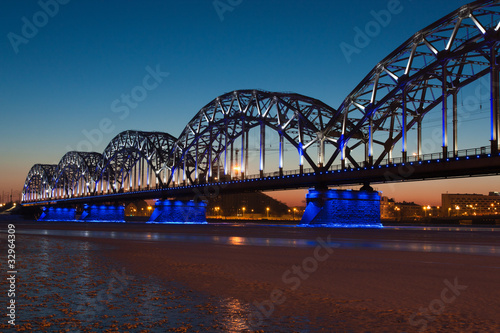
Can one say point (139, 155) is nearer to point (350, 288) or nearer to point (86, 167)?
point (86, 167)

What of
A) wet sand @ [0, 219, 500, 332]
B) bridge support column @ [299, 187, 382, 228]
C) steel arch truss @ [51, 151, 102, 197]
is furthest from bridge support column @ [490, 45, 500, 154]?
steel arch truss @ [51, 151, 102, 197]

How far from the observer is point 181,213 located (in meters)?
106

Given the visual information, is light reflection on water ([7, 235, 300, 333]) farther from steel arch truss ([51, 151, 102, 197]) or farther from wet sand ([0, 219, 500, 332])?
steel arch truss ([51, 151, 102, 197])

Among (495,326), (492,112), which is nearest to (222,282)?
(495,326)

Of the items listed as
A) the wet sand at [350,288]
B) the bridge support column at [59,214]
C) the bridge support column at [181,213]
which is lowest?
the bridge support column at [59,214]

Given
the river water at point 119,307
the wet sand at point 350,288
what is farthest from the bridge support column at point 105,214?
the river water at point 119,307

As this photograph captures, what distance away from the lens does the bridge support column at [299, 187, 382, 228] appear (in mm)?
66312

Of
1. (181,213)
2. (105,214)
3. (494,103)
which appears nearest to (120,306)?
(494,103)

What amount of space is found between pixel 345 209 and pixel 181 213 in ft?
158

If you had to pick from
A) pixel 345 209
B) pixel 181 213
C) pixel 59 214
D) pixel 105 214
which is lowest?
pixel 59 214

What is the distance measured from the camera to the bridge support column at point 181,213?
106 meters

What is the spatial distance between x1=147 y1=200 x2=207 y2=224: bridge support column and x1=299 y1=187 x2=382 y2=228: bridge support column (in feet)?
138

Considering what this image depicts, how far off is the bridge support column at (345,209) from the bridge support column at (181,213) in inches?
1654

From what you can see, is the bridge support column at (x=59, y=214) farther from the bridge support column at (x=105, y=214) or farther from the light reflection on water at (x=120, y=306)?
the light reflection on water at (x=120, y=306)
